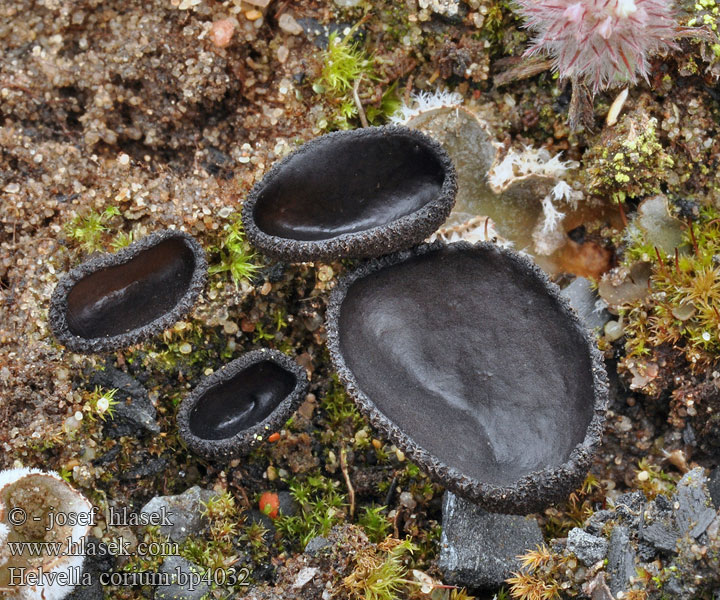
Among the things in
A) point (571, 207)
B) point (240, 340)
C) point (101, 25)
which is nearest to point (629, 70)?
point (571, 207)

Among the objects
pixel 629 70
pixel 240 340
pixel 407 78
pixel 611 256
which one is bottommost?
pixel 240 340

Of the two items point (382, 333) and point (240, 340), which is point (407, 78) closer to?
point (382, 333)

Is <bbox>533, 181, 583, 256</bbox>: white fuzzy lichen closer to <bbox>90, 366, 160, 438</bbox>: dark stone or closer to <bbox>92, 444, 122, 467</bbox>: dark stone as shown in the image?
<bbox>90, 366, 160, 438</bbox>: dark stone

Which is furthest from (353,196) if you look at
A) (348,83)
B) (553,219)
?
(553,219)

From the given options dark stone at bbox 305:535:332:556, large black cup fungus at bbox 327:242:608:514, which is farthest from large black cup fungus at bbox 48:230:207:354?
dark stone at bbox 305:535:332:556

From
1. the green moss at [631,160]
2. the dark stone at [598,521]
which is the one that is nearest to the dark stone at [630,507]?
the dark stone at [598,521]

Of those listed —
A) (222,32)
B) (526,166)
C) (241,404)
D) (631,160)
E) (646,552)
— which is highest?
(222,32)

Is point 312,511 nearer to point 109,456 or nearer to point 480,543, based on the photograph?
point 480,543
